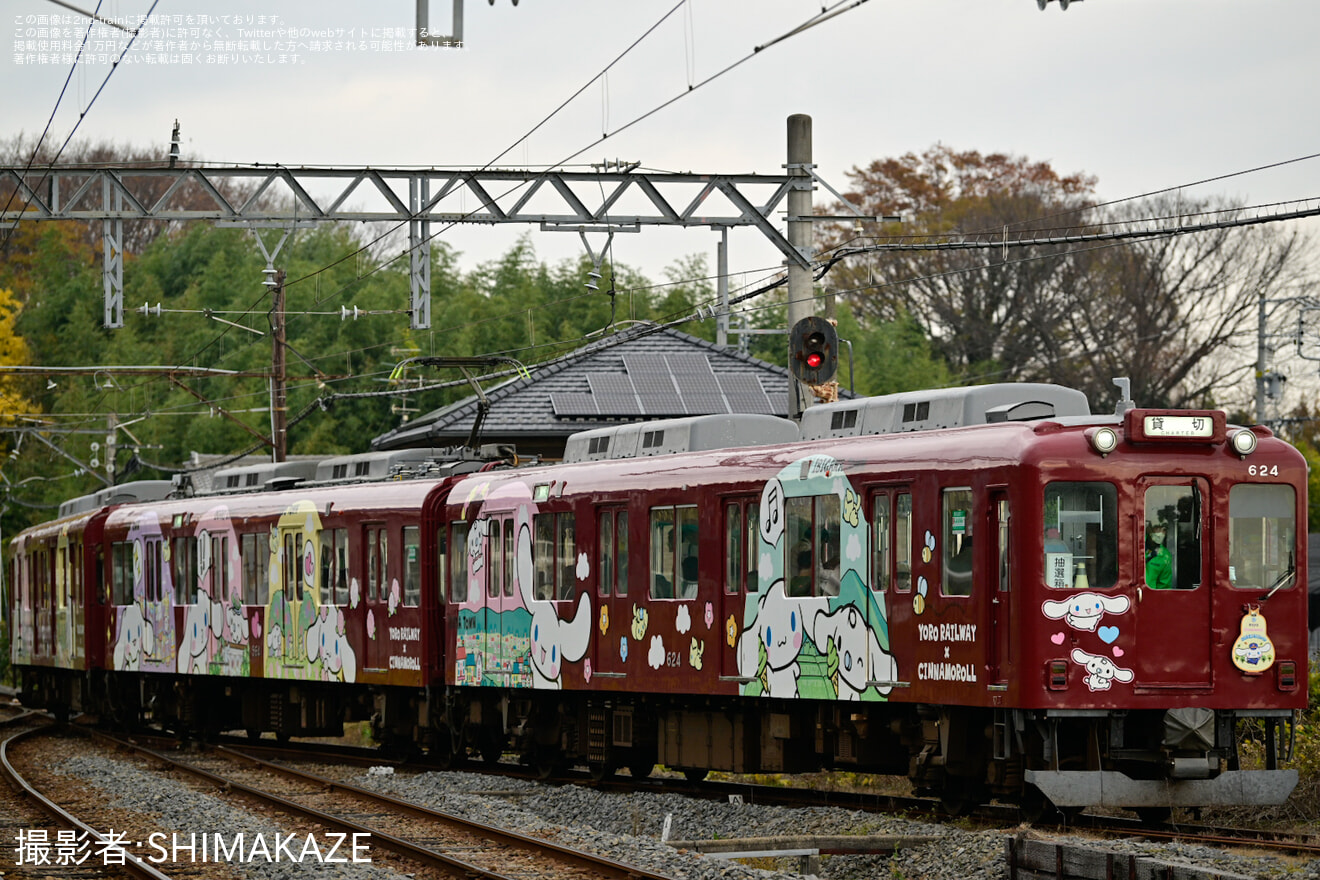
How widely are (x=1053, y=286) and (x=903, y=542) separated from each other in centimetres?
3657

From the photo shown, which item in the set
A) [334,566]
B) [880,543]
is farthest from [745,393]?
[880,543]

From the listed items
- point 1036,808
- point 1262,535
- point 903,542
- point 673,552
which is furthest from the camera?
point 673,552

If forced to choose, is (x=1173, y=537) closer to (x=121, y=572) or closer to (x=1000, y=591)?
(x=1000, y=591)

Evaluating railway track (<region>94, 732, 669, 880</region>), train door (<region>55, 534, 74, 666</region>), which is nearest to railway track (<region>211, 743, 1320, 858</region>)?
railway track (<region>94, 732, 669, 880</region>)

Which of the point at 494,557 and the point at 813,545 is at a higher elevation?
the point at 813,545

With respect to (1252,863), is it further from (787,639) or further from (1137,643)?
(787,639)

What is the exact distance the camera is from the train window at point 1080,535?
13008 millimetres

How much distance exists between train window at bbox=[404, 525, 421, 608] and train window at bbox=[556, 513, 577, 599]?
303 centimetres

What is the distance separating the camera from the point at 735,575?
15.9 m

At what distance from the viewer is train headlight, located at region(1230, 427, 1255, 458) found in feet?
44.4

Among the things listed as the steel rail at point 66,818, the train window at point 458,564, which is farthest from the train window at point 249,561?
the train window at point 458,564

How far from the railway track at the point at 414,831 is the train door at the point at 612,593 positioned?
2.18 m

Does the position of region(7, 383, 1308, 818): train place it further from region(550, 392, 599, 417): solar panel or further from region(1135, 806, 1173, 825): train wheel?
region(550, 392, 599, 417): solar panel

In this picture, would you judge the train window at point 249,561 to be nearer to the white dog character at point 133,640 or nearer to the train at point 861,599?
the train at point 861,599
